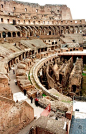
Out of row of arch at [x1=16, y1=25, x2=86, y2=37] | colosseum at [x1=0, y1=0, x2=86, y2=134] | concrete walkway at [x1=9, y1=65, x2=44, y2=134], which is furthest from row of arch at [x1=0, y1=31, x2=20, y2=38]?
concrete walkway at [x1=9, y1=65, x2=44, y2=134]

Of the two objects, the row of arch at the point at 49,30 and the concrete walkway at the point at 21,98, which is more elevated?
the row of arch at the point at 49,30

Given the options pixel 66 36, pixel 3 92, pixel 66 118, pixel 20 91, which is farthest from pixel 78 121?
pixel 66 36

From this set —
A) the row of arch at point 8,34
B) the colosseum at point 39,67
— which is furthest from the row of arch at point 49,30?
the row of arch at point 8,34

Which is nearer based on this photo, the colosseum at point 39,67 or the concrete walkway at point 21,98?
the colosseum at point 39,67

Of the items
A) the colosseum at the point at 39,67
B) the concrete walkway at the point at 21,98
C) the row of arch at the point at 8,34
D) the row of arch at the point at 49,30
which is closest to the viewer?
the colosseum at the point at 39,67

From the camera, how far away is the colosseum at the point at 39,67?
7941 mm

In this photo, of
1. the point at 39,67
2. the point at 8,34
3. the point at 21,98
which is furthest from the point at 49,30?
the point at 21,98

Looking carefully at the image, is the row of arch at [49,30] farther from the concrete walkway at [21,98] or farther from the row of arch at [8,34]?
the concrete walkway at [21,98]

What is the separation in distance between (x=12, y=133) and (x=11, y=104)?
1714 mm

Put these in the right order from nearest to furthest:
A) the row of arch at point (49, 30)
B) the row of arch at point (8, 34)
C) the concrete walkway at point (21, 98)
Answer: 1. the concrete walkway at point (21, 98)
2. the row of arch at point (8, 34)
3. the row of arch at point (49, 30)

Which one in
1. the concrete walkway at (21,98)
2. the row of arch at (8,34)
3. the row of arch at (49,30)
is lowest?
the concrete walkway at (21,98)

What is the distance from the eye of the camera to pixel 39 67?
2586cm

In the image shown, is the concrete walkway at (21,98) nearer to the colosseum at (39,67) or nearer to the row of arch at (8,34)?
the colosseum at (39,67)

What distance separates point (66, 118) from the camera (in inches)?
360
